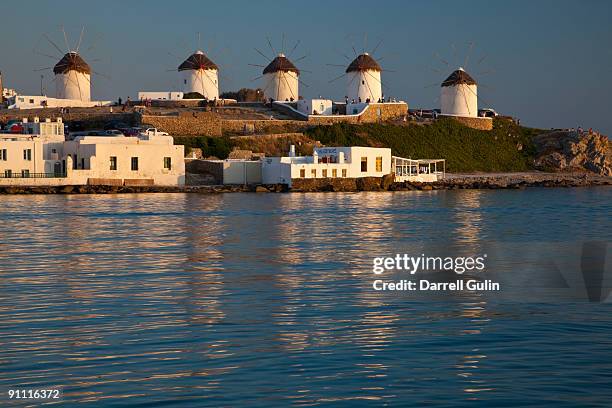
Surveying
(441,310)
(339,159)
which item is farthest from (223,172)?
(441,310)

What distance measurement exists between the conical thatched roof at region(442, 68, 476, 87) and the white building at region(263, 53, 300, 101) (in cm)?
1265

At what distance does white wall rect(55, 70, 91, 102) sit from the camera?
72562 millimetres

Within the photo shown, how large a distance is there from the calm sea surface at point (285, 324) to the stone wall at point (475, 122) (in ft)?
168

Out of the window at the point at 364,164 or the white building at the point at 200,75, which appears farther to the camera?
the white building at the point at 200,75

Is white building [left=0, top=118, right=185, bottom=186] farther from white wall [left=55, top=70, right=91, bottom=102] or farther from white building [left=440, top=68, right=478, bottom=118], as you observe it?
white building [left=440, top=68, right=478, bottom=118]

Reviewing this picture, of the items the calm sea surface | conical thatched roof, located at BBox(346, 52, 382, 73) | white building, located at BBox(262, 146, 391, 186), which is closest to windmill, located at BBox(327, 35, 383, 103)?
conical thatched roof, located at BBox(346, 52, 382, 73)

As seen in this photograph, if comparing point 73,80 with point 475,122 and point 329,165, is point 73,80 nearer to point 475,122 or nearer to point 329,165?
point 329,165

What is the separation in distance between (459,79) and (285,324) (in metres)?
69.6

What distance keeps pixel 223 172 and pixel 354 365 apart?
43.9 metres

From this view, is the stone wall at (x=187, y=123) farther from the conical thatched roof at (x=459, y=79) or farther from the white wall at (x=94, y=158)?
the conical thatched roof at (x=459, y=79)

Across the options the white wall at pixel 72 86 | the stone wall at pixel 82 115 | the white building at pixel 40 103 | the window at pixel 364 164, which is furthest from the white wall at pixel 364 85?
the window at pixel 364 164

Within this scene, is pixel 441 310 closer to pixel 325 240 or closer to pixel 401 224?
pixel 325 240

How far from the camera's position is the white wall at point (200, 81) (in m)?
75.5

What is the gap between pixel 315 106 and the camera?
2763 inches
